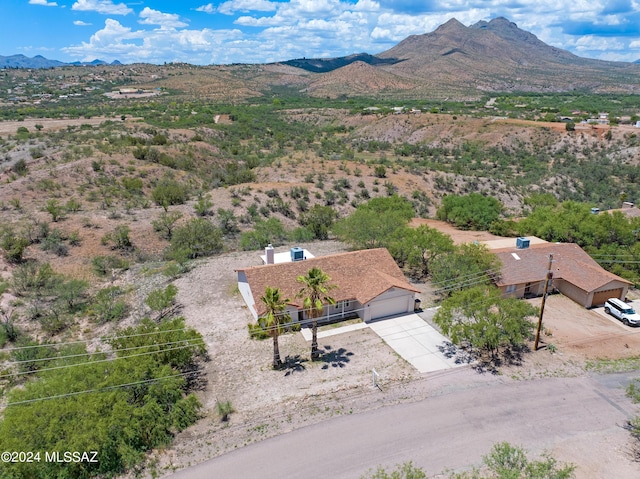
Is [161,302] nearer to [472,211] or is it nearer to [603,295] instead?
[603,295]

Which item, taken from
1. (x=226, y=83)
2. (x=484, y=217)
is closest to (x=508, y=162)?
(x=484, y=217)

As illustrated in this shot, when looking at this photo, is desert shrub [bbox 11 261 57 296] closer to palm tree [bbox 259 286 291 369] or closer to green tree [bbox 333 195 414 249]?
palm tree [bbox 259 286 291 369]

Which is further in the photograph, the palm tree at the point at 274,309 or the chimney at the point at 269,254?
the chimney at the point at 269,254

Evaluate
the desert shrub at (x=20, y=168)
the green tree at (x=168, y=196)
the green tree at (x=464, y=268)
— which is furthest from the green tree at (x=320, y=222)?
the desert shrub at (x=20, y=168)

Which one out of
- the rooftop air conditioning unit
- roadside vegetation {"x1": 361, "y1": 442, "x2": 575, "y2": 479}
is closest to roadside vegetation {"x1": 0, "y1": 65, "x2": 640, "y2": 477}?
the rooftop air conditioning unit

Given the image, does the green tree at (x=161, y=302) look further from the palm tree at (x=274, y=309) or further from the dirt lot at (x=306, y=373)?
the palm tree at (x=274, y=309)
